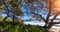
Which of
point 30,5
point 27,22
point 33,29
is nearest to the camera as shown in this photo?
point 33,29

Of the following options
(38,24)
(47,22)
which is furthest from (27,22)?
(47,22)

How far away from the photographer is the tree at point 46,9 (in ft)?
12.8

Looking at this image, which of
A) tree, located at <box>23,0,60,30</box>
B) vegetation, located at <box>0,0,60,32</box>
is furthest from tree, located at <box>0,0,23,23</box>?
tree, located at <box>23,0,60,30</box>

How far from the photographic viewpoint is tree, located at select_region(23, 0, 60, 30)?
3.89 m

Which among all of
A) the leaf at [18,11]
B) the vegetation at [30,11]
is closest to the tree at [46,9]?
the vegetation at [30,11]

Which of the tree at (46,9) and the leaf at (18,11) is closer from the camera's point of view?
the tree at (46,9)

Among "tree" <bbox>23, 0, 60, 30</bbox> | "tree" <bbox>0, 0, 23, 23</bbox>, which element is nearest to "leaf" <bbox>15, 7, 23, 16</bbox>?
"tree" <bbox>0, 0, 23, 23</bbox>

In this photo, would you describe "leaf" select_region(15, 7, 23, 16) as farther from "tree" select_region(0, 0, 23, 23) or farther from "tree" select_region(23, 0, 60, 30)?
"tree" select_region(23, 0, 60, 30)

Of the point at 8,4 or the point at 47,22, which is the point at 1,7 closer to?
the point at 8,4

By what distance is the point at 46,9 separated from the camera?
400cm

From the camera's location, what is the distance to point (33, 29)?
374 cm

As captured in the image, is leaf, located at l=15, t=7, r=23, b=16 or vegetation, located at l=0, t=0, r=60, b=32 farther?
leaf, located at l=15, t=7, r=23, b=16

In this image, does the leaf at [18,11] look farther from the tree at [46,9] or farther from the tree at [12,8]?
the tree at [46,9]

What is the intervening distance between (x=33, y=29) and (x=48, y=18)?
0.57 m
